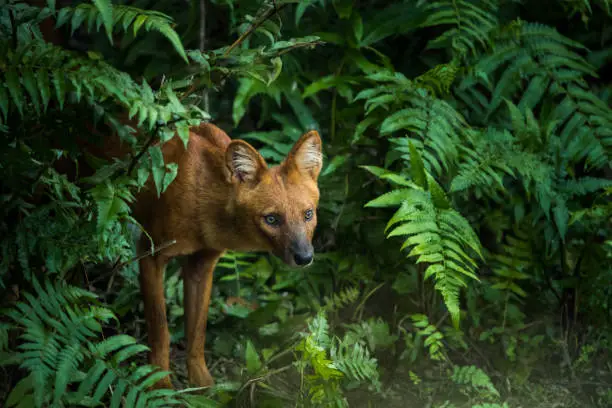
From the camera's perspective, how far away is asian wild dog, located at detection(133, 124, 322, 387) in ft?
13.3

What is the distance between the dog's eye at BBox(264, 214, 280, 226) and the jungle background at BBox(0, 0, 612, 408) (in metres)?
0.52

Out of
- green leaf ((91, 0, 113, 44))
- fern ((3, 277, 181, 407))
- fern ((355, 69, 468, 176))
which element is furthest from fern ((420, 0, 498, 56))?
fern ((3, 277, 181, 407))

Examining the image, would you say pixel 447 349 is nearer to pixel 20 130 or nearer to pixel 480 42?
pixel 480 42

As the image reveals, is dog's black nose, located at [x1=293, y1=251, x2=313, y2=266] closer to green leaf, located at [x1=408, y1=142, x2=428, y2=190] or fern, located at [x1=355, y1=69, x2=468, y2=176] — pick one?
green leaf, located at [x1=408, y1=142, x2=428, y2=190]

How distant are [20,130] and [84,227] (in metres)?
0.51

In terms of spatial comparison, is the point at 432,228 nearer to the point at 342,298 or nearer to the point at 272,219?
the point at 272,219

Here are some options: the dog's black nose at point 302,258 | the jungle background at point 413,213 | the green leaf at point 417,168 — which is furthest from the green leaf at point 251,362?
the green leaf at point 417,168

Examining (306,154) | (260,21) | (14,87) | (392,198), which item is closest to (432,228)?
(392,198)

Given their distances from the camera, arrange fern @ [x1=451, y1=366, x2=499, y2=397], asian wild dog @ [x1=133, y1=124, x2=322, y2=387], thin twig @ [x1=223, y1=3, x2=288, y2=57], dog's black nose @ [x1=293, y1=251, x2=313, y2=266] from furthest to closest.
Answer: fern @ [x1=451, y1=366, x2=499, y2=397] < asian wild dog @ [x1=133, y1=124, x2=322, y2=387] < dog's black nose @ [x1=293, y1=251, x2=313, y2=266] < thin twig @ [x1=223, y1=3, x2=288, y2=57]

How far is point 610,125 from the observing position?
4.96 metres

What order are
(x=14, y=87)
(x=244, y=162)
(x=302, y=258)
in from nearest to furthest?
(x=14, y=87) < (x=302, y=258) < (x=244, y=162)

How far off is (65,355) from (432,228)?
1.94 meters

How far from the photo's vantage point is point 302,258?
3.95m

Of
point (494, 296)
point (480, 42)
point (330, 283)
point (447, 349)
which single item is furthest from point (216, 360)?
point (480, 42)
